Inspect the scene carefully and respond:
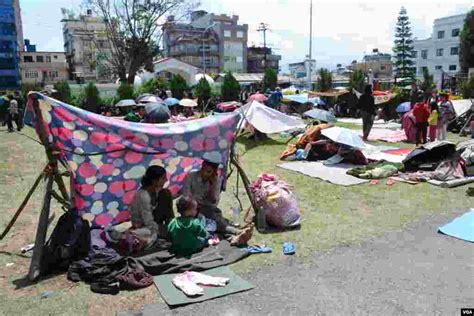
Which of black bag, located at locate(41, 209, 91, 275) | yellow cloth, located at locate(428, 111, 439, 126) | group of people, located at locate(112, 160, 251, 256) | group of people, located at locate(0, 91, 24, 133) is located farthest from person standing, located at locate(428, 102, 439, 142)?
group of people, located at locate(0, 91, 24, 133)

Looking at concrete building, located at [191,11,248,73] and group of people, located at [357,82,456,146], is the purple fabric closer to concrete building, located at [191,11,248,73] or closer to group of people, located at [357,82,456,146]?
group of people, located at [357,82,456,146]

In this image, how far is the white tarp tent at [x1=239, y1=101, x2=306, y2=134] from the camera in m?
12.8

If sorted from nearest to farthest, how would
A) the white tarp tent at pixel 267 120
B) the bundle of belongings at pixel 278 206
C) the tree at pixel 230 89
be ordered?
1. the bundle of belongings at pixel 278 206
2. the white tarp tent at pixel 267 120
3. the tree at pixel 230 89

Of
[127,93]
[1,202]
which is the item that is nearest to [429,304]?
[1,202]

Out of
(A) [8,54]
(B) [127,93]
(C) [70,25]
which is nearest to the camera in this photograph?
(B) [127,93]

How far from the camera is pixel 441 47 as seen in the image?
64.4 meters

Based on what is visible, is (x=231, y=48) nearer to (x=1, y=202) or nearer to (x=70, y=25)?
(x=70, y=25)

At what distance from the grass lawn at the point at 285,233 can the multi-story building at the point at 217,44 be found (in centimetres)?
7497

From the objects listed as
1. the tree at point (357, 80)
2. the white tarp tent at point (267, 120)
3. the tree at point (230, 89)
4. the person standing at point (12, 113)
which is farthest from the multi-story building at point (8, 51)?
the white tarp tent at point (267, 120)

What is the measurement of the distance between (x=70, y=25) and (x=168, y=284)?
9014 cm

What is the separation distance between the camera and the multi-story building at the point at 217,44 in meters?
82.8

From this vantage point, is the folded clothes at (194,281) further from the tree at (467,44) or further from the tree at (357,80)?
the tree at (467,44)

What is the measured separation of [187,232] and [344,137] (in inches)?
240

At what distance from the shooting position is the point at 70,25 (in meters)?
83.8
